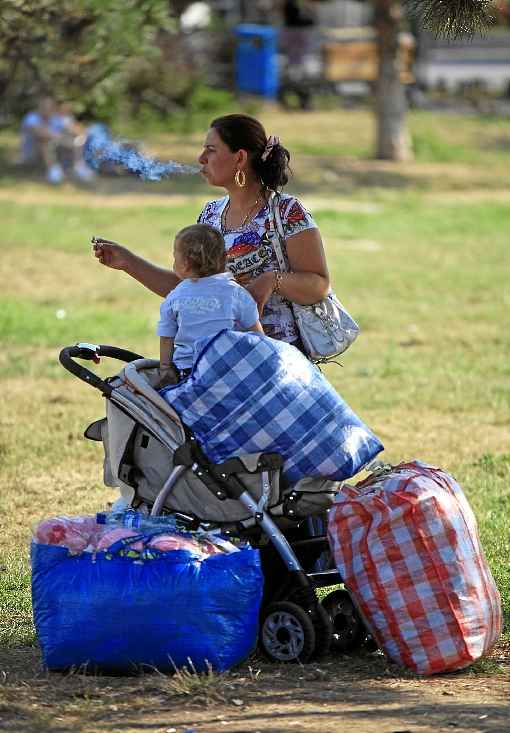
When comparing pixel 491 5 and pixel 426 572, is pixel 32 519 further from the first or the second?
pixel 491 5

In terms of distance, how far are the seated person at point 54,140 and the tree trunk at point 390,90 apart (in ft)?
16.0

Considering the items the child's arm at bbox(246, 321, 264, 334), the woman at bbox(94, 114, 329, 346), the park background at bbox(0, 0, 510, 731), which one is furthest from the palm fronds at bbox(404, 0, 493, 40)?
the child's arm at bbox(246, 321, 264, 334)

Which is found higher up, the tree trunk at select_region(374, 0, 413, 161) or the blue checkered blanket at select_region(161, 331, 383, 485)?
the tree trunk at select_region(374, 0, 413, 161)

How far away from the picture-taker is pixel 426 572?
4383 mm

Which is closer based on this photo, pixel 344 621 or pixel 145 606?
pixel 145 606

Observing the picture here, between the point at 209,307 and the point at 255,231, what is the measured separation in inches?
22.5

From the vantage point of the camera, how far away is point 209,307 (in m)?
4.61

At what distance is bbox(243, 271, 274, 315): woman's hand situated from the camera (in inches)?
191

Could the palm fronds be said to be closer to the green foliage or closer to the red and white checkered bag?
the red and white checkered bag

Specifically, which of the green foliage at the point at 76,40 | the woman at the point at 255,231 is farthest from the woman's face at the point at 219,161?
the green foliage at the point at 76,40

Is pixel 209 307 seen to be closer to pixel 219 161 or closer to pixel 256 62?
pixel 219 161

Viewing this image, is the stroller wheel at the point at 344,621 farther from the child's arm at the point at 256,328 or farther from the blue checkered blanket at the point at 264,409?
the child's arm at the point at 256,328

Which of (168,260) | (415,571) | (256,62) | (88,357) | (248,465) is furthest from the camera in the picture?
(256,62)

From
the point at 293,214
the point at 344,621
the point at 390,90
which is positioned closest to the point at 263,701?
the point at 344,621
